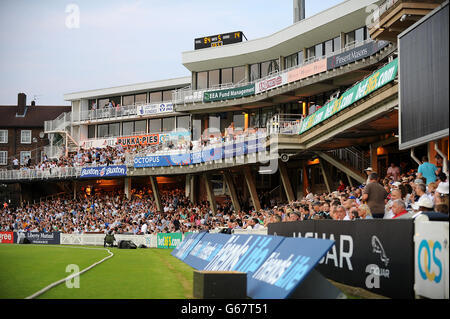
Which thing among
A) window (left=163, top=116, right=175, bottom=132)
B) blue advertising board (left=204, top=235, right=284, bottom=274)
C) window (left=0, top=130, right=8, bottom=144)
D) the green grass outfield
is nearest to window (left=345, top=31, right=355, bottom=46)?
window (left=163, top=116, right=175, bottom=132)

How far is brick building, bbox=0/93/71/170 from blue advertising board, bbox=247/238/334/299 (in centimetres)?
6731

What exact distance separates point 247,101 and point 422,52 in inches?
1363

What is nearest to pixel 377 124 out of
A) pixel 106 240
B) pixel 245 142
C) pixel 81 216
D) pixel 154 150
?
pixel 245 142

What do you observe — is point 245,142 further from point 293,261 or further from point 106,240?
point 293,261

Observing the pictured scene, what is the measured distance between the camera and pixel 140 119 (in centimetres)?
6181

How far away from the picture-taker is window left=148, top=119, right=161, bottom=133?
6039 cm

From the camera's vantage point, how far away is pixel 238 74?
1983 inches

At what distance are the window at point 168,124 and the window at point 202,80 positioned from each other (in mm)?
7470

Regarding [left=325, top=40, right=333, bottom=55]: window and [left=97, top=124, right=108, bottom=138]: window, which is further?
[left=97, top=124, right=108, bottom=138]: window

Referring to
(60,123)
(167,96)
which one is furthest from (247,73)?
(60,123)

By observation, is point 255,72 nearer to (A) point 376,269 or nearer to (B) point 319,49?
(B) point 319,49

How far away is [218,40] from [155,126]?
12.7 m

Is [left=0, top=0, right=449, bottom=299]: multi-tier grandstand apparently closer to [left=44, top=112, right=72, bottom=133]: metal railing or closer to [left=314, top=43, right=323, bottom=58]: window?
[left=314, top=43, right=323, bottom=58]: window

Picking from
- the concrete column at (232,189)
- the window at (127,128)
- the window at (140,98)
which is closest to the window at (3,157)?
the window at (127,128)
